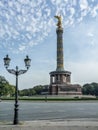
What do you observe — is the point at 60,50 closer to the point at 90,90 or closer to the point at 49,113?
the point at 90,90

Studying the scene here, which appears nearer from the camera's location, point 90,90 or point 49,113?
point 49,113

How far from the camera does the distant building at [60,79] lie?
12962 centimetres

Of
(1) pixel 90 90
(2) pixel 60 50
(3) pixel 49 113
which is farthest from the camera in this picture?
(1) pixel 90 90

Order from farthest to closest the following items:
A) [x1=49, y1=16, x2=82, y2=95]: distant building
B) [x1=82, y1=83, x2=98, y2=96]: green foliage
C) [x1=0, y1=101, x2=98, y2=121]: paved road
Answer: [x1=82, y1=83, x2=98, y2=96]: green foliage
[x1=49, y1=16, x2=82, y2=95]: distant building
[x1=0, y1=101, x2=98, y2=121]: paved road

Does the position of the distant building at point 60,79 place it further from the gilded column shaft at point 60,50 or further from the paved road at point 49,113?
the paved road at point 49,113

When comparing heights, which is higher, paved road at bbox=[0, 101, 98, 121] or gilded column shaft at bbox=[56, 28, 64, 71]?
gilded column shaft at bbox=[56, 28, 64, 71]

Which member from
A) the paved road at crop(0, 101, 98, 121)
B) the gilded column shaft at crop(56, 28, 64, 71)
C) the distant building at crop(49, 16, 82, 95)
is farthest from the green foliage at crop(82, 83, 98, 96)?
the paved road at crop(0, 101, 98, 121)

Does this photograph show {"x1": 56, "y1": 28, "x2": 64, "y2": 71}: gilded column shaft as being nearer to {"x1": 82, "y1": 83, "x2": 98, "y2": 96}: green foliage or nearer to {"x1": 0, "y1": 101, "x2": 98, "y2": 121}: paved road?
{"x1": 82, "y1": 83, "x2": 98, "y2": 96}: green foliage

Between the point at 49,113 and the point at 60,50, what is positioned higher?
the point at 60,50

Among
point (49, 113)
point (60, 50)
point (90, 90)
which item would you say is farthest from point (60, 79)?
point (49, 113)

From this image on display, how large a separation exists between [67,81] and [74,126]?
388ft

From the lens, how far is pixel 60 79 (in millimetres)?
133125

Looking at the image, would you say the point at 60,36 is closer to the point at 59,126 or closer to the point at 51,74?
the point at 51,74

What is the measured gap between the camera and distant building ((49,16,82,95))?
425 feet
